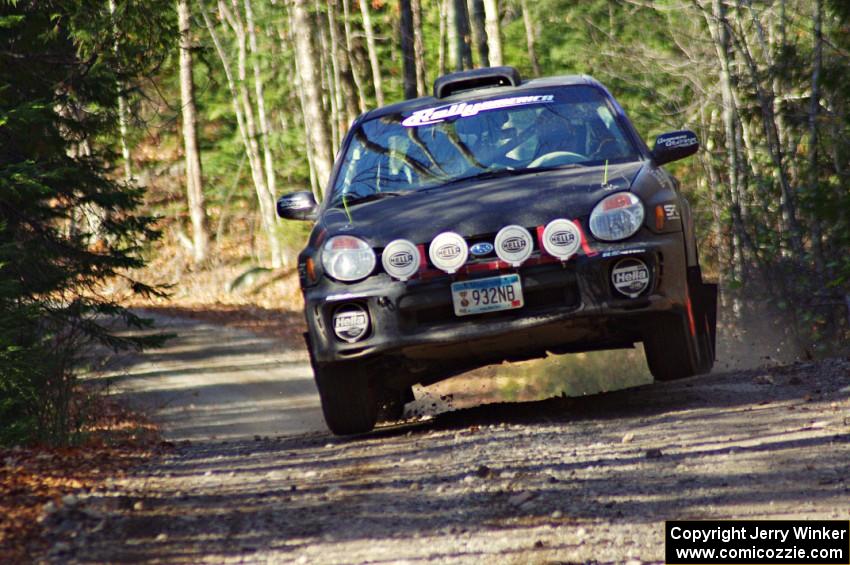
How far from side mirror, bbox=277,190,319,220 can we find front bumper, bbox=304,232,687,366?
994 mm

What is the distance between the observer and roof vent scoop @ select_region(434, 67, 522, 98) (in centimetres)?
877

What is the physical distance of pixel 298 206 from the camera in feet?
25.8

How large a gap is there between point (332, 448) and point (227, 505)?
1665 millimetres

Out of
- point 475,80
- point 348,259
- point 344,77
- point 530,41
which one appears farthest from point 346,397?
point 530,41

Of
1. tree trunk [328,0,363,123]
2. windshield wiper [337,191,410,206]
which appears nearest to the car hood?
windshield wiper [337,191,410,206]

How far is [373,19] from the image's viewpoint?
39812 millimetres

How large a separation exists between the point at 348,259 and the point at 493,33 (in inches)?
719

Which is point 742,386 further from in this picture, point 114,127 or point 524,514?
point 114,127

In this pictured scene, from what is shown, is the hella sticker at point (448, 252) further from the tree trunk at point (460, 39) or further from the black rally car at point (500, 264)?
the tree trunk at point (460, 39)

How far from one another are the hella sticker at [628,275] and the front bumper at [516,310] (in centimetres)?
3

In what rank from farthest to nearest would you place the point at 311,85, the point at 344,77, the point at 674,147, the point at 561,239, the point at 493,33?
the point at 344,77 < the point at 311,85 < the point at 493,33 < the point at 674,147 < the point at 561,239

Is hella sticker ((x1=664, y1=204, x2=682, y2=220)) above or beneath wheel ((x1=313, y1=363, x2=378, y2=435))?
above

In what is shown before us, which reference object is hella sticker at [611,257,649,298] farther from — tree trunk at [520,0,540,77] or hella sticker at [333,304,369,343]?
tree trunk at [520,0,540,77]

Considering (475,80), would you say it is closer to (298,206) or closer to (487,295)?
(298,206)
